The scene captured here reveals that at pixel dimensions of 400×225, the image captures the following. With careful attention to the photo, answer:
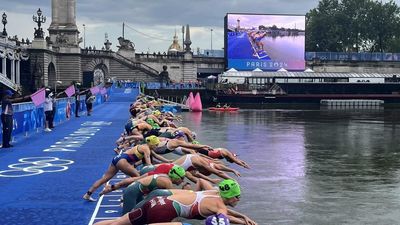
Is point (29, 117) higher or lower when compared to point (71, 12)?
lower

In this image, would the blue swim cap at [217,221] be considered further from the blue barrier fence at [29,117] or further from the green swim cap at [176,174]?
the blue barrier fence at [29,117]

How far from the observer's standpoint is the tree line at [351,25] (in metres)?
131

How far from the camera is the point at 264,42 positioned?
322 feet

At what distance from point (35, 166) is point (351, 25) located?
120675 millimetres

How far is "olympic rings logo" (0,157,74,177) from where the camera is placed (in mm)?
17544

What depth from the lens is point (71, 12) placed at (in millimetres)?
92125

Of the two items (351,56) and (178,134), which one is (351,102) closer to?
(351,56)

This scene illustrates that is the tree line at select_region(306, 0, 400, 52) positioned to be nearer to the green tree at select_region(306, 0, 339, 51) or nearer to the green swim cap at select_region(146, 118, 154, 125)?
the green tree at select_region(306, 0, 339, 51)

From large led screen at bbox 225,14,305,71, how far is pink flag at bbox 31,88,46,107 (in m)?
68.8

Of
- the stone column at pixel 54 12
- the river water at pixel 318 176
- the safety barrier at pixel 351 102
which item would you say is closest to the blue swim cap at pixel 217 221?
the river water at pixel 318 176

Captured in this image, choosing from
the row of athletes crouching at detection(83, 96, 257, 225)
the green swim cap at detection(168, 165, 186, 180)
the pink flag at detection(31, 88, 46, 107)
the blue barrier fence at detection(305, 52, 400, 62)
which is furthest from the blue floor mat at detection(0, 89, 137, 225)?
the blue barrier fence at detection(305, 52, 400, 62)

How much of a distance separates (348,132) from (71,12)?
6485cm

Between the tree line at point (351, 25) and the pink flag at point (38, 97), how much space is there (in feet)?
355

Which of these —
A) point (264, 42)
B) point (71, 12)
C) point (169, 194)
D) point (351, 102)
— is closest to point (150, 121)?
point (169, 194)
